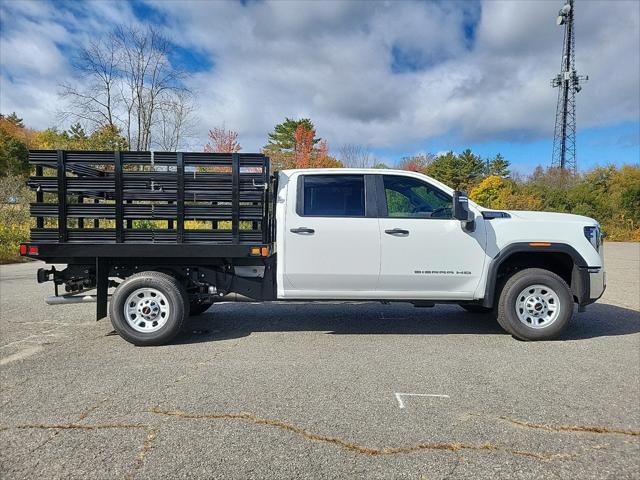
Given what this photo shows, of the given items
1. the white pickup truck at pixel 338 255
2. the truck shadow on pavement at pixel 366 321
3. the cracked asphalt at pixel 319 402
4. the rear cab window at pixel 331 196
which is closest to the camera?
the cracked asphalt at pixel 319 402

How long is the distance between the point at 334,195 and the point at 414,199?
0.99 metres

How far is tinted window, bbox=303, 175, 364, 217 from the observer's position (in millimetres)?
5363

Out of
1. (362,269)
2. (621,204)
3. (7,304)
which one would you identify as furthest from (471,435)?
(621,204)

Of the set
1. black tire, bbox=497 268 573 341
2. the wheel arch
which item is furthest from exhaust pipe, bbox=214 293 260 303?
black tire, bbox=497 268 573 341

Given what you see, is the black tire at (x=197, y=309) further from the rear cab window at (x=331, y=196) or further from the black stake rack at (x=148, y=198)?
the rear cab window at (x=331, y=196)

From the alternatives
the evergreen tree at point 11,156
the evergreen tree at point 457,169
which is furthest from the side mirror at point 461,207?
the evergreen tree at point 11,156

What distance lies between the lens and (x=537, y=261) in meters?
5.77

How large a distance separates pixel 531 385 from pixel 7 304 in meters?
7.85

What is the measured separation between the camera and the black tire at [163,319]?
5.08 m

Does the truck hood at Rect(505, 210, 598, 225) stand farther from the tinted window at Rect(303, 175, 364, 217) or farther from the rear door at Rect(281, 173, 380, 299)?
the tinted window at Rect(303, 175, 364, 217)

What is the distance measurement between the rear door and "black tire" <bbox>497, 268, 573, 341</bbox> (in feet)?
5.30

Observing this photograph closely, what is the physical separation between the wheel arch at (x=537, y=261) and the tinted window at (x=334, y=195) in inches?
69.7

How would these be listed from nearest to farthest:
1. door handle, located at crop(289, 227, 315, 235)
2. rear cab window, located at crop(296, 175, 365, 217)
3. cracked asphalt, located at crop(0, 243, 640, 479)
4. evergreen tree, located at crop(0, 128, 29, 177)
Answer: cracked asphalt, located at crop(0, 243, 640, 479) < door handle, located at crop(289, 227, 315, 235) < rear cab window, located at crop(296, 175, 365, 217) < evergreen tree, located at crop(0, 128, 29, 177)

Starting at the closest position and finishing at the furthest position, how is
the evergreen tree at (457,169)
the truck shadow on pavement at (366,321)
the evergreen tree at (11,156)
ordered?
1. the truck shadow on pavement at (366,321)
2. the evergreen tree at (457,169)
3. the evergreen tree at (11,156)
